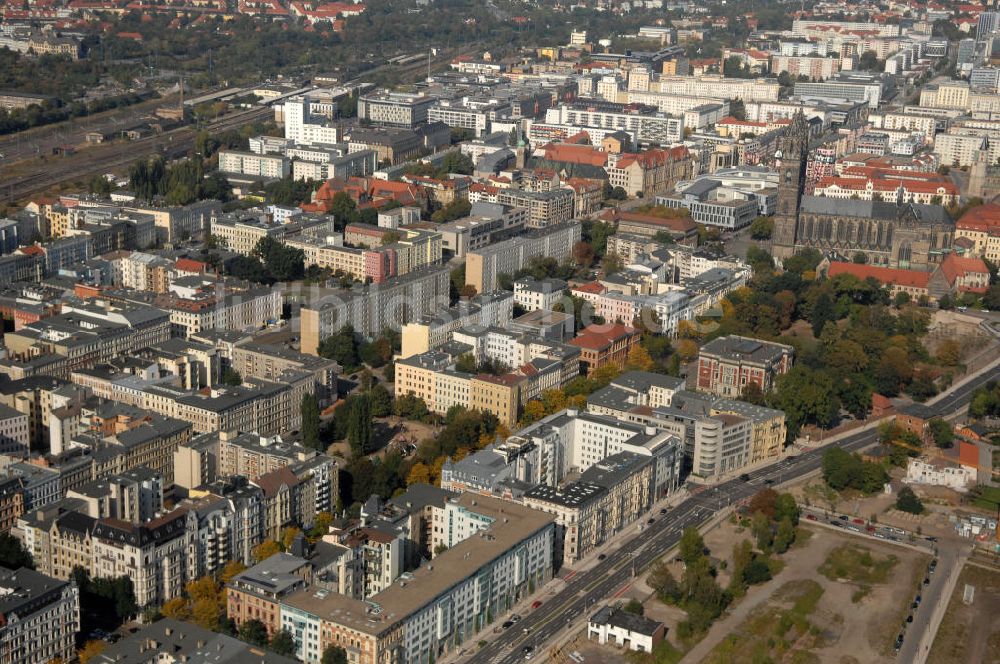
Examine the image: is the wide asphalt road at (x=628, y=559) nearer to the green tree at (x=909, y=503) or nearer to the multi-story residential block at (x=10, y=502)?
the green tree at (x=909, y=503)

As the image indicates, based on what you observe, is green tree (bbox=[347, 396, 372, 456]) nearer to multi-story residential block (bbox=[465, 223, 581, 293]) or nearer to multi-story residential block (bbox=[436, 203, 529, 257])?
multi-story residential block (bbox=[465, 223, 581, 293])

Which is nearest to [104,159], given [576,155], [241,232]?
[241,232]

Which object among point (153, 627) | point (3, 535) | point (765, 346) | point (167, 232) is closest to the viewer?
point (153, 627)

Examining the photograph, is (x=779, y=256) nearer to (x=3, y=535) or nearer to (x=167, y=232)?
(x=167, y=232)

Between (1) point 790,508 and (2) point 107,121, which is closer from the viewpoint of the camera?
(1) point 790,508

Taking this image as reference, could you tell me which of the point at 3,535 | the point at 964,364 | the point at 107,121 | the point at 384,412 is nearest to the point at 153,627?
the point at 3,535

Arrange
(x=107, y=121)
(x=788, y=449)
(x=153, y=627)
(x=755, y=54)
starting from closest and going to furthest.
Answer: (x=153, y=627) → (x=788, y=449) → (x=107, y=121) → (x=755, y=54)

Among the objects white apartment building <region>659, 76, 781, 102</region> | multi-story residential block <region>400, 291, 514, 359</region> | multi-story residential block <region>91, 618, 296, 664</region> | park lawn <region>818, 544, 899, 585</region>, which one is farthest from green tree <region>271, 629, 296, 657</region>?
white apartment building <region>659, 76, 781, 102</region>
